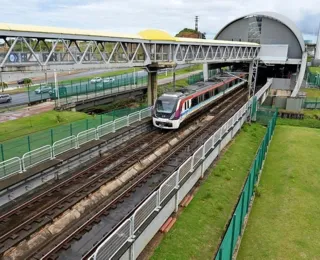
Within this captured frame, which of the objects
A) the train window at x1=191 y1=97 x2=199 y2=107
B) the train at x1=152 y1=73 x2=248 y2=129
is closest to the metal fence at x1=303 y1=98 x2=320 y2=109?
the train at x1=152 y1=73 x2=248 y2=129

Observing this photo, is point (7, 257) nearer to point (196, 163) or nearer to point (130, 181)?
point (130, 181)

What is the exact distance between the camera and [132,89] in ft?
135

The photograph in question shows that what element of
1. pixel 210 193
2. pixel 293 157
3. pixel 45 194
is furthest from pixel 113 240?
pixel 293 157

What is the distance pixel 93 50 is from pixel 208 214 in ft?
45.4

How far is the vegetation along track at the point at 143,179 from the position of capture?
10656mm

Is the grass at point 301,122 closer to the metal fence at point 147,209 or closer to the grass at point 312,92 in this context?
the grass at point 312,92

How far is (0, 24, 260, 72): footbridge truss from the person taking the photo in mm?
15773

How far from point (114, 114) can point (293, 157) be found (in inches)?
567

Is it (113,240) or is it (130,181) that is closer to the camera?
→ (113,240)

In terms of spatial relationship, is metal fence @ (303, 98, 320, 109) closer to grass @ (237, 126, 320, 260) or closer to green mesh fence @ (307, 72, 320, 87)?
green mesh fence @ (307, 72, 320, 87)

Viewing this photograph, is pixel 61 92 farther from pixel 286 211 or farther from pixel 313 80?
pixel 313 80

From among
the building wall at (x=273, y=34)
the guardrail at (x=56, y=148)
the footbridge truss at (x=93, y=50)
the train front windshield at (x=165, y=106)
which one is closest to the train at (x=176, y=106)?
the train front windshield at (x=165, y=106)

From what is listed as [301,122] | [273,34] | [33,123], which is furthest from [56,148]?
[273,34]

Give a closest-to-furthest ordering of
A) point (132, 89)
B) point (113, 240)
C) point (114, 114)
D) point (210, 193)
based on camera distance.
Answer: point (113, 240), point (210, 193), point (114, 114), point (132, 89)
